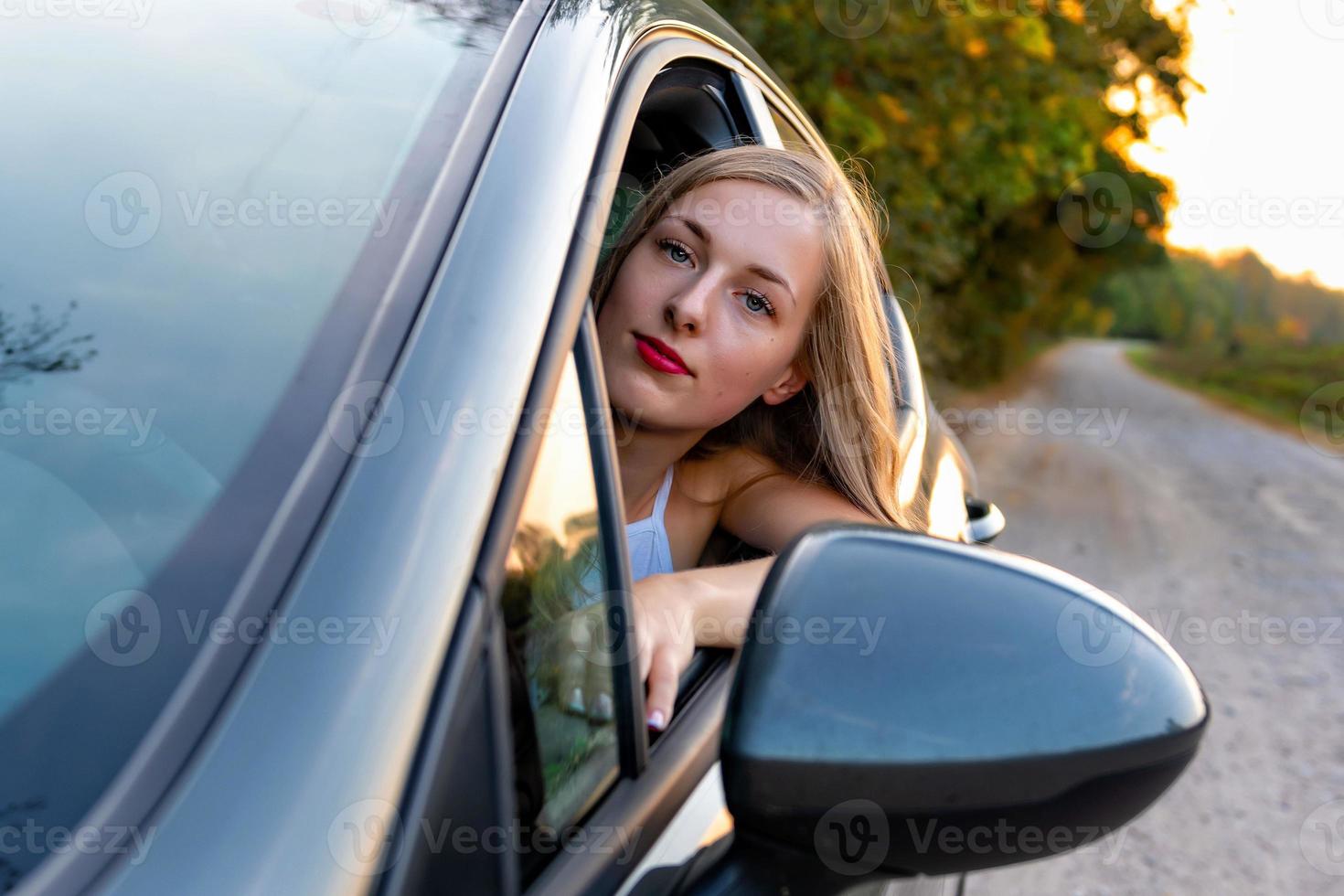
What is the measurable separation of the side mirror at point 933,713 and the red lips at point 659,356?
0.63 meters

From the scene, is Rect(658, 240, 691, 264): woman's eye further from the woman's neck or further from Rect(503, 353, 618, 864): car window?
Rect(503, 353, 618, 864): car window

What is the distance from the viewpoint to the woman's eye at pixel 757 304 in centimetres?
166

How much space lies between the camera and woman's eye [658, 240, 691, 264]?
64.8 inches

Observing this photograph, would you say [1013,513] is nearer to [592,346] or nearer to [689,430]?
[689,430]

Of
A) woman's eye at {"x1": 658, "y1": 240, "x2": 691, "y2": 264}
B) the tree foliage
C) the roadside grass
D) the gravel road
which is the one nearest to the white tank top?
woman's eye at {"x1": 658, "y1": 240, "x2": 691, "y2": 264}

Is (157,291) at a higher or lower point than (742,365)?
higher

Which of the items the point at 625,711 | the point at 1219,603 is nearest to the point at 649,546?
the point at 625,711

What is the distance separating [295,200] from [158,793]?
52 centimetres

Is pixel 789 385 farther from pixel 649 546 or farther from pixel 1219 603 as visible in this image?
pixel 1219 603

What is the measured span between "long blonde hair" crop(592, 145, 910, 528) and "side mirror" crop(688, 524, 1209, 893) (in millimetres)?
816

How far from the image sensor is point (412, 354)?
0.85m

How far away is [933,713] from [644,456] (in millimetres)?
847

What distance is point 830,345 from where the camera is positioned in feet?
5.98

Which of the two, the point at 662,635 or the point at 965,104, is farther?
the point at 965,104
